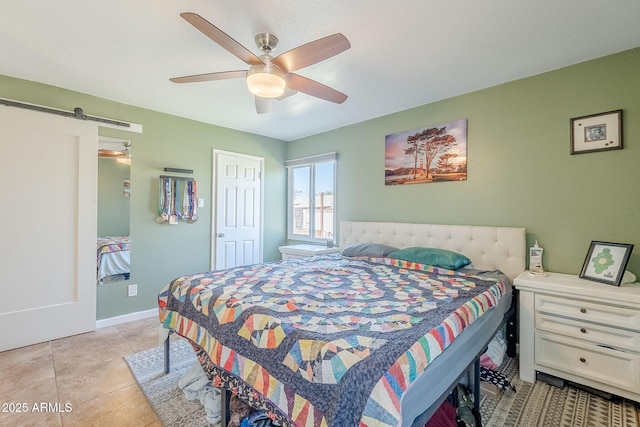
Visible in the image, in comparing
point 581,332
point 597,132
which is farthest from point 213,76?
point 581,332

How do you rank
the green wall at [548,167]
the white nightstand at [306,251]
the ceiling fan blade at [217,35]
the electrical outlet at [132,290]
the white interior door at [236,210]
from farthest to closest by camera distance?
the white interior door at [236,210] < the white nightstand at [306,251] < the electrical outlet at [132,290] < the green wall at [548,167] < the ceiling fan blade at [217,35]

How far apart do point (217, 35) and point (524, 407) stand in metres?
2.98

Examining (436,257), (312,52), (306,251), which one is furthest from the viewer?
(306,251)

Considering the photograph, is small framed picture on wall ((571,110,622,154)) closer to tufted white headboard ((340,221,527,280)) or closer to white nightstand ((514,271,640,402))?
tufted white headboard ((340,221,527,280))

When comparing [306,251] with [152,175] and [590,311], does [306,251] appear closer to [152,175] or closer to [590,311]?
[152,175]

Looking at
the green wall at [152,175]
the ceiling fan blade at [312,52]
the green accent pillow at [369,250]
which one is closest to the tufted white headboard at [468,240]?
the green accent pillow at [369,250]

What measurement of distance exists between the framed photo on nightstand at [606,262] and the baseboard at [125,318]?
4453 millimetres

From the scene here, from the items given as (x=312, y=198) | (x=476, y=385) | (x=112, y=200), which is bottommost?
(x=476, y=385)

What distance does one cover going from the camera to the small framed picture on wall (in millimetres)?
2162

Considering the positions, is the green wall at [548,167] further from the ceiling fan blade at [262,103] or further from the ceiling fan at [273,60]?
the ceiling fan blade at [262,103]

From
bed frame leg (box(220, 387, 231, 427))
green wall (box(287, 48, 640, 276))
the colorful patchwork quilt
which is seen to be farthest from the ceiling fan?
bed frame leg (box(220, 387, 231, 427))

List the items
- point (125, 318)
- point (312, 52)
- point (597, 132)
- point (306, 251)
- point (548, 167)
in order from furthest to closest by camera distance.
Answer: point (306, 251), point (125, 318), point (548, 167), point (597, 132), point (312, 52)

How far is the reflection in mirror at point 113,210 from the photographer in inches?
123

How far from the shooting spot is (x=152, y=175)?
3.45m
